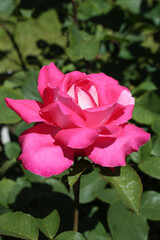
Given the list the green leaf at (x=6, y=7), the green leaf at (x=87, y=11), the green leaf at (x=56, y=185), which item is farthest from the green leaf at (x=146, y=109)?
the green leaf at (x=6, y=7)

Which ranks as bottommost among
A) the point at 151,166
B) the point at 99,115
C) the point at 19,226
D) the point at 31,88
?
the point at 151,166

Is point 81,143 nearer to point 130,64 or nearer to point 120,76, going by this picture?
point 120,76

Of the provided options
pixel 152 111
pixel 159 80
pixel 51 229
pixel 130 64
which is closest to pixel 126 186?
pixel 51 229


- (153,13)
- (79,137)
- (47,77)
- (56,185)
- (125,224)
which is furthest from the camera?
(153,13)

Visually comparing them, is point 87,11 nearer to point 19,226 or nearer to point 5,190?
point 5,190

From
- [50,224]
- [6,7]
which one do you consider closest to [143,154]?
[50,224]

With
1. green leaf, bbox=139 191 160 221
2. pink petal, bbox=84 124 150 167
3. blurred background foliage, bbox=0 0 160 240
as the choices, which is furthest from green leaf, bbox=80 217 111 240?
pink petal, bbox=84 124 150 167
